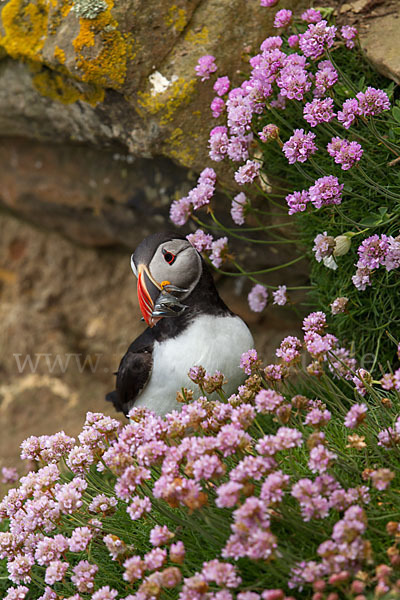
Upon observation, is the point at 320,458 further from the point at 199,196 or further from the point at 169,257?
the point at 199,196

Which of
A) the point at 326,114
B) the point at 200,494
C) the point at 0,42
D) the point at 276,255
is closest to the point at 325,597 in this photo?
the point at 200,494

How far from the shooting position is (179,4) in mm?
3633

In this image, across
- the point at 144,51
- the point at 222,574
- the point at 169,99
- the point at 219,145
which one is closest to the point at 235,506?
the point at 222,574

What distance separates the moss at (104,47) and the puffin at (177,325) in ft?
3.75

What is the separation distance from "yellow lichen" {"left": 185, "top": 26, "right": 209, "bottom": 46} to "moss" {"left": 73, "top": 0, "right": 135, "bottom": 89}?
0.32m

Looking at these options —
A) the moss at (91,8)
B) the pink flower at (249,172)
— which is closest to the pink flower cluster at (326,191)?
the pink flower at (249,172)

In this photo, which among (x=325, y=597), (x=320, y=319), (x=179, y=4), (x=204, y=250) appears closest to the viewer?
(x=325, y=597)

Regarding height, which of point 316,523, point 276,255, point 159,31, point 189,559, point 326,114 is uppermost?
point 159,31

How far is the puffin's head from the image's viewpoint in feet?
9.84

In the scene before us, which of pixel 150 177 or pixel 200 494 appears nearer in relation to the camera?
pixel 200 494

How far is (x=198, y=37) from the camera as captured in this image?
364 centimetres

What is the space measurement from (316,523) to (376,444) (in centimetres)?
39

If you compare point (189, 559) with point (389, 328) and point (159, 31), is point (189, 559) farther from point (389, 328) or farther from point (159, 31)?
point (159, 31)

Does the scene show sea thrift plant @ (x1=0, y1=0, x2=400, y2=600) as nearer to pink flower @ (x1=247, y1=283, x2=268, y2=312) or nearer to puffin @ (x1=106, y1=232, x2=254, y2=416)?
pink flower @ (x1=247, y1=283, x2=268, y2=312)
